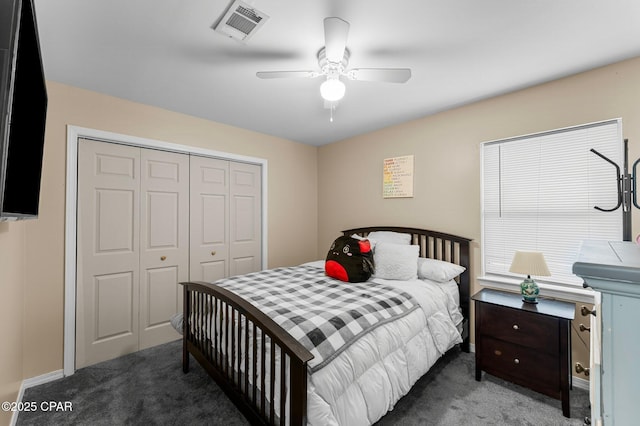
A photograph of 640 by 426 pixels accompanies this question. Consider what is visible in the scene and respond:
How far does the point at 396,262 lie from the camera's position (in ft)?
8.64

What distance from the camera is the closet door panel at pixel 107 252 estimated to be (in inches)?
96.6

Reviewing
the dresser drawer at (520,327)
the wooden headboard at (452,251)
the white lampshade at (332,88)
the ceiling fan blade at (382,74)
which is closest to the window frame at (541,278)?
the wooden headboard at (452,251)

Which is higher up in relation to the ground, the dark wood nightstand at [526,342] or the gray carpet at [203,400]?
the dark wood nightstand at [526,342]

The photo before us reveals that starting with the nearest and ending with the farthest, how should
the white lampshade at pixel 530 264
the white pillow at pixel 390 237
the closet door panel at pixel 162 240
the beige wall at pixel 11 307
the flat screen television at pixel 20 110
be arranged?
1. the flat screen television at pixel 20 110
2. the beige wall at pixel 11 307
3. the white lampshade at pixel 530 264
4. the closet door panel at pixel 162 240
5. the white pillow at pixel 390 237

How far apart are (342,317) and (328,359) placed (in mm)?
293

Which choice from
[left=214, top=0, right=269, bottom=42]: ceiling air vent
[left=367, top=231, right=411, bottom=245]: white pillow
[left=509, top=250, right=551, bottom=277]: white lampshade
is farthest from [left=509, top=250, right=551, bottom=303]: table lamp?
[left=214, top=0, right=269, bottom=42]: ceiling air vent

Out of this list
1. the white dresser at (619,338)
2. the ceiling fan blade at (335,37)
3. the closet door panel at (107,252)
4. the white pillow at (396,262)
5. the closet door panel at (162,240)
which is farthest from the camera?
the closet door panel at (162,240)

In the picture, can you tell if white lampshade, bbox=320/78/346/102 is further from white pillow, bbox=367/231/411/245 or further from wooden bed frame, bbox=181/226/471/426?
white pillow, bbox=367/231/411/245

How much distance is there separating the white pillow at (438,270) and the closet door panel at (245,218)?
6.78ft

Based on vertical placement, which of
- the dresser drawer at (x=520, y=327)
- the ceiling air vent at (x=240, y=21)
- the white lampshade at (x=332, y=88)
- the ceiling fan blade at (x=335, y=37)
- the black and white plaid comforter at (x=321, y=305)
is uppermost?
the ceiling air vent at (x=240, y=21)

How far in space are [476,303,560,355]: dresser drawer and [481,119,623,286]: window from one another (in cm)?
57

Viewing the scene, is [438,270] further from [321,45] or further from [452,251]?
[321,45]

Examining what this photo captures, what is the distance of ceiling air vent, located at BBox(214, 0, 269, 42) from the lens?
1495mm

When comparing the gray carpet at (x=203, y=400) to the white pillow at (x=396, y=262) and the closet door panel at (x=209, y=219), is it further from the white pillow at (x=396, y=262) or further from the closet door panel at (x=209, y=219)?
the closet door panel at (x=209, y=219)
